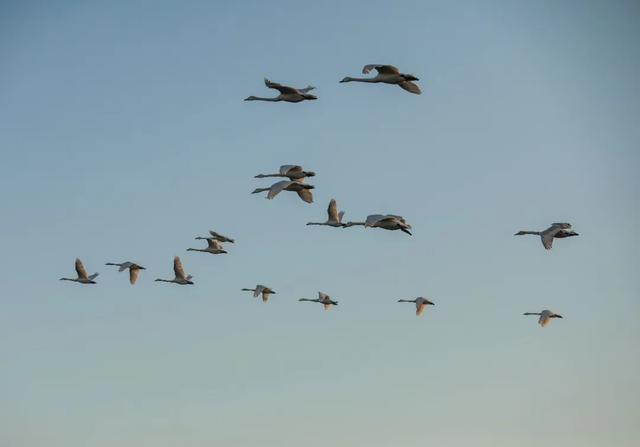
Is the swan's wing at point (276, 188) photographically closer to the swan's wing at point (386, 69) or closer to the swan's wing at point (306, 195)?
the swan's wing at point (306, 195)

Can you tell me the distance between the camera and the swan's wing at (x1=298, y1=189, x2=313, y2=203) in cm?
8275

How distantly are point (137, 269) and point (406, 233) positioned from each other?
2173 centimetres

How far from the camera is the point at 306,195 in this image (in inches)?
3270

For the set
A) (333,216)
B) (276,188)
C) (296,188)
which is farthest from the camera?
(333,216)

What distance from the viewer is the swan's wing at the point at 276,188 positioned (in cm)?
7862

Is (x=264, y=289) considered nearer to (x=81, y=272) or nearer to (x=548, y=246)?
(x=81, y=272)

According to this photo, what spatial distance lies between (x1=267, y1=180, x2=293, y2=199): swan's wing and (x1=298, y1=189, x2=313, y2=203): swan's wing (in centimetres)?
156

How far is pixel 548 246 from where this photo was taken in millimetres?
83000

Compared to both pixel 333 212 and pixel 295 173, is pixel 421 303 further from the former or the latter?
pixel 295 173

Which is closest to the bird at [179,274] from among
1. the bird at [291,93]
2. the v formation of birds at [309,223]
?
the v formation of birds at [309,223]

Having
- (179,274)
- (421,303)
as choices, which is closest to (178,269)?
(179,274)

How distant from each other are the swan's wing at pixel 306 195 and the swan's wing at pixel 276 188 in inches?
61.5

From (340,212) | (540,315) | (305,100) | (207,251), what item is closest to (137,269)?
(207,251)

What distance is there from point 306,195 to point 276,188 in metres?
3.74
